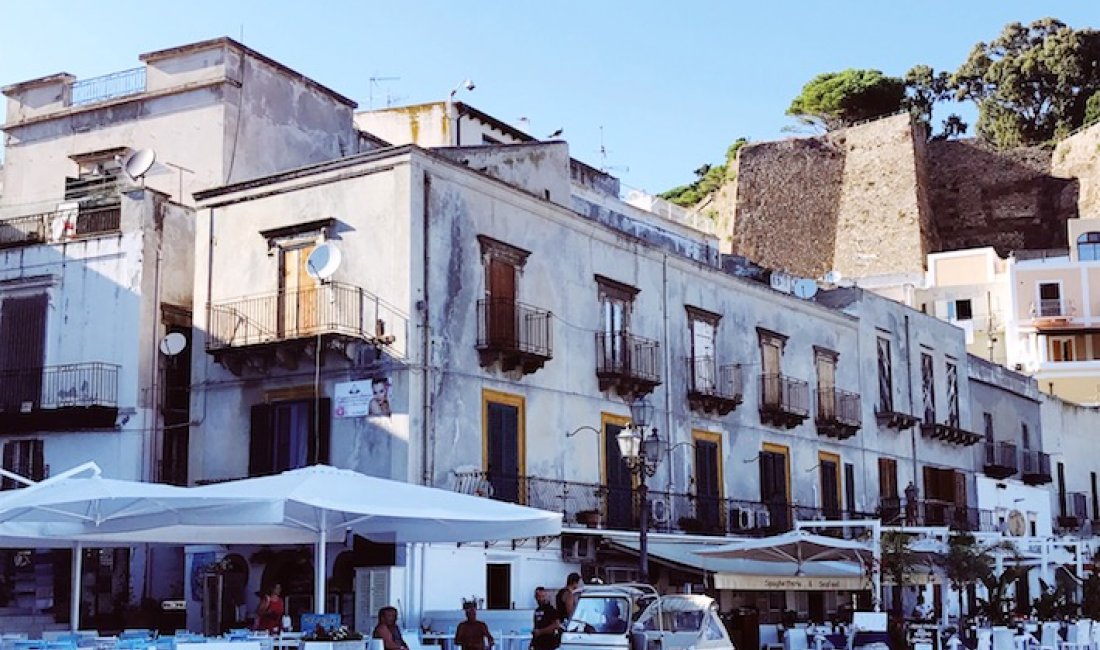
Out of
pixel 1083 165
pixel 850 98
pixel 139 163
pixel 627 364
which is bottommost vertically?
pixel 627 364

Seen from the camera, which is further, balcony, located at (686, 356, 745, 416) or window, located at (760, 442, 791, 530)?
window, located at (760, 442, 791, 530)

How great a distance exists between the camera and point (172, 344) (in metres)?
23.6

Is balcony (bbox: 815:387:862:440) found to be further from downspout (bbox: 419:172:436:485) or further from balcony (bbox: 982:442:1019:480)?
Result: downspout (bbox: 419:172:436:485)

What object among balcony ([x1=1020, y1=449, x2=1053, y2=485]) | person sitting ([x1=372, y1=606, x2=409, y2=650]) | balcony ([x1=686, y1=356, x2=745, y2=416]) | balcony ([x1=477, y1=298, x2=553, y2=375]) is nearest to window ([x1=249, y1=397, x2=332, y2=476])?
balcony ([x1=477, y1=298, x2=553, y2=375])

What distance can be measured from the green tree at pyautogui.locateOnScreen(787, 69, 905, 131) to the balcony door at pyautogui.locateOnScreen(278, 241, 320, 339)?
57.4 metres

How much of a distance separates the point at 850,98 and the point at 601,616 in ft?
211

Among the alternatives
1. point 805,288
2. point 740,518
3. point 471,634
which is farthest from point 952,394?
point 471,634

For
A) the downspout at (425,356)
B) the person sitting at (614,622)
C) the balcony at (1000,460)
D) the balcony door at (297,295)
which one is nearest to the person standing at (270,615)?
the downspout at (425,356)

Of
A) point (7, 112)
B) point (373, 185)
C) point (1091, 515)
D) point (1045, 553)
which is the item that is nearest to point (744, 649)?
point (1045, 553)

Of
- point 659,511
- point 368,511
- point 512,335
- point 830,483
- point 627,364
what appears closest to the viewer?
point 368,511

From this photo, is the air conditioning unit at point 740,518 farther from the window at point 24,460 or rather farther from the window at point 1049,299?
the window at point 1049,299

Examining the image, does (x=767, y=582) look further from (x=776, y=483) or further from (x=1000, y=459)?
(x=1000, y=459)

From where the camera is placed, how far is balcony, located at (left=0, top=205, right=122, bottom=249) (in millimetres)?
24375

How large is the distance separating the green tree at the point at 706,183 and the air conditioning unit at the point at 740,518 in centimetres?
4393
